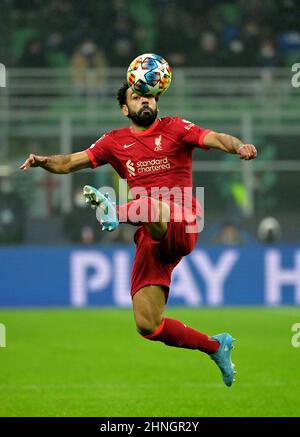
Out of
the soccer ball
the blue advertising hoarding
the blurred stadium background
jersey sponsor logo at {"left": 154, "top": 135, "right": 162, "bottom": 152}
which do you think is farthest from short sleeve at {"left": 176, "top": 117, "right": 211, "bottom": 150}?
the blue advertising hoarding

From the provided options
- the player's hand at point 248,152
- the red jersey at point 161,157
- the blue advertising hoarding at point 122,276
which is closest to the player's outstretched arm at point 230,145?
the player's hand at point 248,152

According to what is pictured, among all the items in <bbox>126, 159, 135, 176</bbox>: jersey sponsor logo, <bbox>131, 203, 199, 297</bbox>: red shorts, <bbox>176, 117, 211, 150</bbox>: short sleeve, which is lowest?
<bbox>131, 203, 199, 297</bbox>: red shorts

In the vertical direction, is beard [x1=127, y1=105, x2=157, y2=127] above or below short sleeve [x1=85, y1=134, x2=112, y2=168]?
above

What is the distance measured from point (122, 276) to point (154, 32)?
7.83m

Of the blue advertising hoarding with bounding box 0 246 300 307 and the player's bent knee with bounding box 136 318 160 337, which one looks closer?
the player's bent knee with bounding box 136 318 160 337

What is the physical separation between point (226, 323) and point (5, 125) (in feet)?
19.1

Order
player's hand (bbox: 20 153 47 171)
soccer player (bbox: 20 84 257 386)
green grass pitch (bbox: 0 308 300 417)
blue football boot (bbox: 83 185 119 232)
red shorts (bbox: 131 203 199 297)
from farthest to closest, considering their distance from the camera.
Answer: green grass pitch (bbox: 0 308 300 417), red shorts (bbox: 131 203 199 297), soccer player (bbox: 20 84 257 386), player's hand (bbox: 20 153 47 171), blue football boot (bbox: 83 185 119 232)

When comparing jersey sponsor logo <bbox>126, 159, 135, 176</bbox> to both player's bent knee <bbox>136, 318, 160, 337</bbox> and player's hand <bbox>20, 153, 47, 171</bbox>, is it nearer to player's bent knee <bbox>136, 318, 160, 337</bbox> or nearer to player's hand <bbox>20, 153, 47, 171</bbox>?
player's hand <bbox>20, 153, 47, 171</bbox>

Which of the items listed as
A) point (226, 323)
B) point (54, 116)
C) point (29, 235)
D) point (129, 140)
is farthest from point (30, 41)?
point (129, 140)

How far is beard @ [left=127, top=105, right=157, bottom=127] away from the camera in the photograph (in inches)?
303

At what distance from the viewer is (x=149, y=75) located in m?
7.46

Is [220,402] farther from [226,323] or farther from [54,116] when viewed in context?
[54,116]

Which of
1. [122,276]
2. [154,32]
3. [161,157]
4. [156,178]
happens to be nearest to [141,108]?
[161,157]

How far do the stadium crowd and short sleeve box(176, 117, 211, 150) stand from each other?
13973mm
